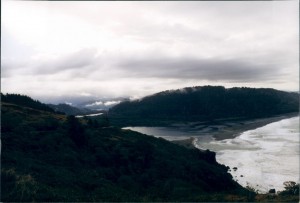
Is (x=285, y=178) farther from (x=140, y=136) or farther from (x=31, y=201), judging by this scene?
(x=31, y=201)

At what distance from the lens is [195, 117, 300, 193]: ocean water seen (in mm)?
66375

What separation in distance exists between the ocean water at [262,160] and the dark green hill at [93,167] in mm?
6267

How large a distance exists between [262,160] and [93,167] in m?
49.4

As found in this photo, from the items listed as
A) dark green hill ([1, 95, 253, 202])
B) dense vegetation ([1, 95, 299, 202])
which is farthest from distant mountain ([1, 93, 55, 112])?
dark green hill ([1, 95, 253, 202])

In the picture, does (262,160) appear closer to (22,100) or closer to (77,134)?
(77,134)

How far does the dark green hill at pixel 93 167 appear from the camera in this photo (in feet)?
128

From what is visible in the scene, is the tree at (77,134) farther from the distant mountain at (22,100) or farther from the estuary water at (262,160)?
the distant mountain at (22,100)

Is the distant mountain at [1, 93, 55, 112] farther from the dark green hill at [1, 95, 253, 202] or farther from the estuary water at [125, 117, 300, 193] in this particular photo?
the estuary water at [125, 117, 300, 193]

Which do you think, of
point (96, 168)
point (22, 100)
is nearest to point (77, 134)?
point (96, 168)

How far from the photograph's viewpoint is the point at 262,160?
86375mm

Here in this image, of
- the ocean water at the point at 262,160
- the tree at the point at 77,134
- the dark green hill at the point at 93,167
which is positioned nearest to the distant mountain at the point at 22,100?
the dark green hill at the point at 93,167

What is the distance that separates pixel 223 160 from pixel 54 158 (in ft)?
168

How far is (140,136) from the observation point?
88.6 metres

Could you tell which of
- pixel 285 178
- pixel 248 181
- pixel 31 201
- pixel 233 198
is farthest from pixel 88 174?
pixel 285 178
